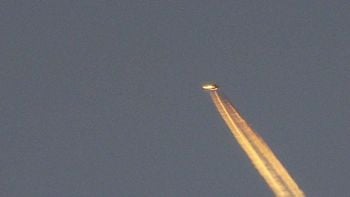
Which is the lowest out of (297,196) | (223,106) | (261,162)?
(297,196)

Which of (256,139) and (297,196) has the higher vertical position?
(256,139)

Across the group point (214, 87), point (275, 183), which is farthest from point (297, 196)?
point (214, 87)

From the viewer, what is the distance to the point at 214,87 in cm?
11762

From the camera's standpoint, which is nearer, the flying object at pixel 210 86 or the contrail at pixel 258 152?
the flying object at pixel 210 86

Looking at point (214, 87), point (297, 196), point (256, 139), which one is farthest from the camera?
point (256, 139)

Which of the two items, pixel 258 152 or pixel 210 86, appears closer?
pixel 210 86

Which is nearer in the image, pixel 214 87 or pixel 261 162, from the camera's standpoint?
pixel 214 87

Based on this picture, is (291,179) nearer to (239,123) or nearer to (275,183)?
(275,183)

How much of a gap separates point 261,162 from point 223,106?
454 inches

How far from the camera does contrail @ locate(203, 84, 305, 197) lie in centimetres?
13012

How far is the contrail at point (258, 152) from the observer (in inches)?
5123

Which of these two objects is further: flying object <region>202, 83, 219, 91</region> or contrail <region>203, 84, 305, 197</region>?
contrail <region>203, 84, 305, 197</region>

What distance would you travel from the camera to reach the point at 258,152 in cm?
13275

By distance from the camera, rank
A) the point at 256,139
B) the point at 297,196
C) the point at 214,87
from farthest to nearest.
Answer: the point at 256,139 → the point at 297,196 → the point at 214,87
